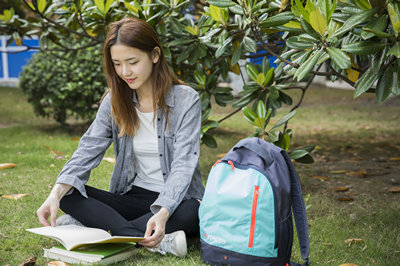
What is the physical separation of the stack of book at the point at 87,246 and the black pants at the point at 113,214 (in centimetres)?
8

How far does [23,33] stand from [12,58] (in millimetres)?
8090

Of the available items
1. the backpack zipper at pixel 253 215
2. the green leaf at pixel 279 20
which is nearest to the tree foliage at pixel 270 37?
the green leaf at pixel 279 20

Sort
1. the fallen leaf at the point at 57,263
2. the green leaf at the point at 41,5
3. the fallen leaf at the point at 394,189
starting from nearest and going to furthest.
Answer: the fallen leaf at the point at 57,263, the fallen leaf at the point at 394,189, the green leaf at the point at 41,5

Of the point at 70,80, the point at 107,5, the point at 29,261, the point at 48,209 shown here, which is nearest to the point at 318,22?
the point at 48,209

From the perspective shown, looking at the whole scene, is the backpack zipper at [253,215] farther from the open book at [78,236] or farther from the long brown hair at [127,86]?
the long brown hair at [127,86]

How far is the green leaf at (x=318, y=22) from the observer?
2.17 metres

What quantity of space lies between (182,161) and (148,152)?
0.31 meters

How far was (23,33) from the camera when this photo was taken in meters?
4.73

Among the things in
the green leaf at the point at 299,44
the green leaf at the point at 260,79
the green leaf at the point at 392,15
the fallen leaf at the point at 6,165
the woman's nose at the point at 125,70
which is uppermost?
the green leaf at the point at 392,15

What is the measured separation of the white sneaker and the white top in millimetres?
385

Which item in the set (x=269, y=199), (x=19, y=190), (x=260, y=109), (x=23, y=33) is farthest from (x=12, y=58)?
(x=269, y=199)

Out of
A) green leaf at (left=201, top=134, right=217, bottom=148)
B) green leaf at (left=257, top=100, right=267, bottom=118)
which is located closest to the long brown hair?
green leaf at (left=257, top=100, right=267, bottom=118)

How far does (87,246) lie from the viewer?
2.31 metres

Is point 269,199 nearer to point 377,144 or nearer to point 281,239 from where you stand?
point 281,239
